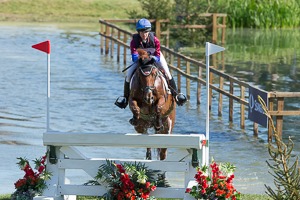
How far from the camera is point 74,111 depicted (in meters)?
24.3

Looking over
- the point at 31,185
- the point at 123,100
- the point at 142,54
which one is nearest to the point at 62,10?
the point at 123,100

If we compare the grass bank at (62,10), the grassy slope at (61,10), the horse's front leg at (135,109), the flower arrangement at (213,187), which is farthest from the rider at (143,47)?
the grass bank at (62,10)

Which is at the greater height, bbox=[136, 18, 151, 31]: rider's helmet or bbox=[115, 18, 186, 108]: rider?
bbox=[136, 18, 151, 31]: rider's helmet

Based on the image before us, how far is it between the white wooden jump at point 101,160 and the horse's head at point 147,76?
1.84 m

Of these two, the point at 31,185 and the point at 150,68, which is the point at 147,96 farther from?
the point at 31,185

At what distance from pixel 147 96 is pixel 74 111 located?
11521 millimetres

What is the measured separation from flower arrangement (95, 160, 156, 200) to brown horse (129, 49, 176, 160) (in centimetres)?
181

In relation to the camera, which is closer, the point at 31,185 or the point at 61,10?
the point at 31,185

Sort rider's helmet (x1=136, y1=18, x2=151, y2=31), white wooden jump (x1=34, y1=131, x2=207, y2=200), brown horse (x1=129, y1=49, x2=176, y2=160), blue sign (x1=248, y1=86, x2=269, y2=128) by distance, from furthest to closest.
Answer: blue sign (x1=248, y1=86, x2=269, y2=128)
rider's helmet (x1=136, y1=18, x2=151, y2=31)
brown horse (x1=129, y1=49, x2=176, y2=160)
white wooden jump (x1=34, y1=131, x2=207, y2=200)

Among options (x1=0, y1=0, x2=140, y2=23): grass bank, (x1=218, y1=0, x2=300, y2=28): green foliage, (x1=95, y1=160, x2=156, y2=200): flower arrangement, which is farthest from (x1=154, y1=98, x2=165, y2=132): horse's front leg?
(x1=0, y1=0, x2=140, y2=23): grass bank

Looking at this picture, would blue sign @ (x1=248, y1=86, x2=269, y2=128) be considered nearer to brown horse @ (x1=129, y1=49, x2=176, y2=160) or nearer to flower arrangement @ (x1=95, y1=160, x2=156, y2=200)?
brown horse @ (x1=129, y1=49, x2=176, y2=160)

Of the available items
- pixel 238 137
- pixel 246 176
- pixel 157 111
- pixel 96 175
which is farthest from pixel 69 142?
pixel 238 137

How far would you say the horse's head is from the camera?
1302 cm

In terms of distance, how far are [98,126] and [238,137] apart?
3.36m
